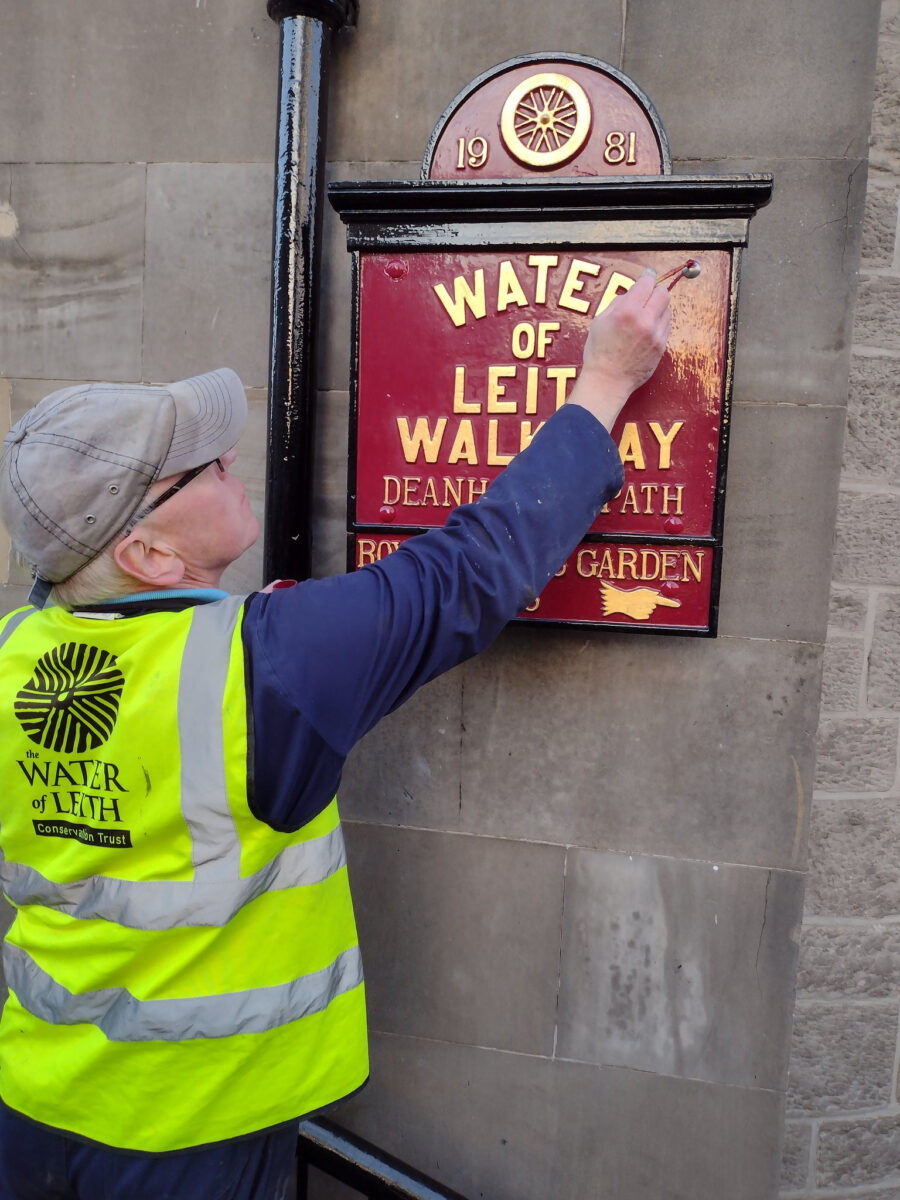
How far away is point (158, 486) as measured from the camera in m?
1.46

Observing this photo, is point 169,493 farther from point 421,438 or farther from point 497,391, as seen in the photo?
point 497,391

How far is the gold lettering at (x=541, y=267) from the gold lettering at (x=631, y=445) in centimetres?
36

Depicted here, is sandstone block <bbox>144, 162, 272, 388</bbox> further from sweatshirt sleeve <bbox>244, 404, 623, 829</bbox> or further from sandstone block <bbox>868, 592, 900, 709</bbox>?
sandstone block <bbox>868, 592, 900, 709</bbox>

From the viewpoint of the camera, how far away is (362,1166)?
7.23 feet

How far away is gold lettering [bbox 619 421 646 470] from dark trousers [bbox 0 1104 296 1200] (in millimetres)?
1571

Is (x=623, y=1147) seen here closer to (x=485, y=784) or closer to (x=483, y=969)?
(x=483, y=969)

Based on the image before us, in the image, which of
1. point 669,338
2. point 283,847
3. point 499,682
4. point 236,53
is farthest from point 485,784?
point 236,53

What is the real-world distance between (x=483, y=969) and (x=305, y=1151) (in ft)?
2.33

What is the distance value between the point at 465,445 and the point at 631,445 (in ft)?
1.31

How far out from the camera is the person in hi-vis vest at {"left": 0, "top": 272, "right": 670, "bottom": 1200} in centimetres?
135

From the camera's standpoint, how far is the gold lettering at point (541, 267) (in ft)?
6.11

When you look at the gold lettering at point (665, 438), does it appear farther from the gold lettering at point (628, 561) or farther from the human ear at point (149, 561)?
the human ear at point (149, 561)

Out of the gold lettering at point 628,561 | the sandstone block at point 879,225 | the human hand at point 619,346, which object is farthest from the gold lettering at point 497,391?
the sandstone block at point 879,225

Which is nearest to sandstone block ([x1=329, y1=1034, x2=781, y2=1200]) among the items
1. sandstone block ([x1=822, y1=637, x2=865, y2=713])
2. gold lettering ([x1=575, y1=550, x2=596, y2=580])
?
sandstone block ([x1=822, y1=637, x2=865, y2=713])
